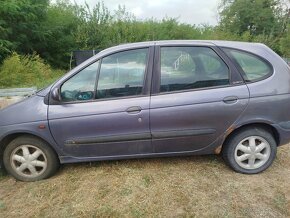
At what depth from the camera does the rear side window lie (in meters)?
3.43

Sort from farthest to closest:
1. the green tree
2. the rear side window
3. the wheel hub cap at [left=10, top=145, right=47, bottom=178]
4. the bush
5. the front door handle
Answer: the green tree < the bush < the wheel hub cap at [left=10, top=145, right=47, bottom=178] < the rear side window < the front door handle

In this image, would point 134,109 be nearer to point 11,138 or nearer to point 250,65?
point 250,65

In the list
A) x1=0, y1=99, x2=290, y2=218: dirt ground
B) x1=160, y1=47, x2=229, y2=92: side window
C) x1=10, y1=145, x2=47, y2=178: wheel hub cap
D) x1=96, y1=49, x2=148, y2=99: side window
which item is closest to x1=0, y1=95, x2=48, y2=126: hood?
x1=10, y1=145, x2=47, y2=178: wheel hub cap

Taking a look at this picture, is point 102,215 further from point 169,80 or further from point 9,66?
point 9,66

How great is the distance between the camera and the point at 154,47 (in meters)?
3.49

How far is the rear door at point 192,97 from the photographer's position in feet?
10.9

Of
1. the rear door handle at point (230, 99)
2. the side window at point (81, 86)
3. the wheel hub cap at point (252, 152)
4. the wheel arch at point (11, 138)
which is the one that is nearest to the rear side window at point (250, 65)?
the rear door handle at point (230, 99)

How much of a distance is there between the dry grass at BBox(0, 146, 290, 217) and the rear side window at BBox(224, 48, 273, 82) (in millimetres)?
1237

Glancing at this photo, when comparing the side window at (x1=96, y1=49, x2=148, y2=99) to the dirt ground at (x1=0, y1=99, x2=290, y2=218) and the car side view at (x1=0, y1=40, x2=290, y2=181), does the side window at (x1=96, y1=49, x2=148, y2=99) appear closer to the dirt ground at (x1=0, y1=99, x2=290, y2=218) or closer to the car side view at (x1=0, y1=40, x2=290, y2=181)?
the car side view at (x1=0, y1=40, x2=290, y2=181)

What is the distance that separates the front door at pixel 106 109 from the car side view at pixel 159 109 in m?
0.01

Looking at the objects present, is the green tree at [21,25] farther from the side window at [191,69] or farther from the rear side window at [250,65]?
the rear side window at [250,65]

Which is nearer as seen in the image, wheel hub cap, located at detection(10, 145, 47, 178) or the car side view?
the car side view

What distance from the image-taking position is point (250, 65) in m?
3.46

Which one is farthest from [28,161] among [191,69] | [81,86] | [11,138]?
[191,69]
